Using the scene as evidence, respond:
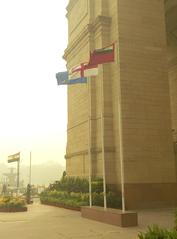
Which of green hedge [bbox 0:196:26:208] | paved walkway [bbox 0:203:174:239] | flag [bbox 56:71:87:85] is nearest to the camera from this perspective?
paved walkway [bbox 0:203:174:239]

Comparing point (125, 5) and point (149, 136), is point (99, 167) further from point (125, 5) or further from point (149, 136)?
point (125, 5)

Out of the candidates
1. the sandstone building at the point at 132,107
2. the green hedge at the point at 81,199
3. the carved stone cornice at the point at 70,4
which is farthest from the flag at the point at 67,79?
the carved stone cornice at the point at 70,4

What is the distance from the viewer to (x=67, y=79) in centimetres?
2434

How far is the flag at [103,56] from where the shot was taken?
68.0 feet

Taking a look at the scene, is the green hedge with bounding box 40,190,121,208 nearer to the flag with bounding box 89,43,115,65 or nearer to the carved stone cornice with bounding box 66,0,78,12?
the flag with bounding box 89,43,115,65

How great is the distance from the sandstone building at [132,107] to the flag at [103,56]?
15.3 feet

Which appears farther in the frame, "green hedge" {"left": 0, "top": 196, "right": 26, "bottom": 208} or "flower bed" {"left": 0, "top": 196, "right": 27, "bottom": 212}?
"green hedge" {"left": 0, "top": 196, "right": 26, "bottom": 208}

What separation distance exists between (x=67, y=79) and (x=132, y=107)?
241 inches

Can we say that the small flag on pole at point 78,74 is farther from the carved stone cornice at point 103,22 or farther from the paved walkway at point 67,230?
the paved walkway at point 67,230

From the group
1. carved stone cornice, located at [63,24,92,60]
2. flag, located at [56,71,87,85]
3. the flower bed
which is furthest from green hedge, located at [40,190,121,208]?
carved stone cornice, located at [63,24,92,60]

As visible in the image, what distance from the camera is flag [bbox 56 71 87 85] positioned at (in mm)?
24000

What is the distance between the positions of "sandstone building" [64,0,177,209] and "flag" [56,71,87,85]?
8.09ft

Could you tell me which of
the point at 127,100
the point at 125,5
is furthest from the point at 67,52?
the point at 127,100

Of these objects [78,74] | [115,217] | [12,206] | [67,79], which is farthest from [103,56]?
[12,206]
